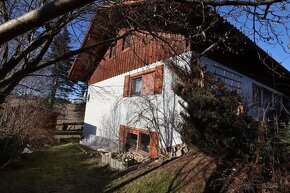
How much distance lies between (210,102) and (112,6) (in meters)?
3.26

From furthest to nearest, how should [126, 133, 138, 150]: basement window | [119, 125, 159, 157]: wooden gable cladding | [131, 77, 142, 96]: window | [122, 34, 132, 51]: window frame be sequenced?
[131, 77, 142, 96]: window → [126, 133, 138, 150]: basement window → [119, 125, 159, 157]: wooden gable cladding → [122, 34, 132, 51]: window frame

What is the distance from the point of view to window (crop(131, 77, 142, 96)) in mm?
11109

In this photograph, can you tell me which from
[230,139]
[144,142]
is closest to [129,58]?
[144,142]

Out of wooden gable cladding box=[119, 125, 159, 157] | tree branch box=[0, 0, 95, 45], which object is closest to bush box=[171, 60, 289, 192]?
wooden gable cladding box=[119, 125, 159, 157]

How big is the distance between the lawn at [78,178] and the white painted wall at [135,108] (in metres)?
1.98

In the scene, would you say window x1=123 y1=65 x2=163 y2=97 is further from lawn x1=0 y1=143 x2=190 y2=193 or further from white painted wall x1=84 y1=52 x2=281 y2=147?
lawn x1=0 y1=143 x2=190 y2=193

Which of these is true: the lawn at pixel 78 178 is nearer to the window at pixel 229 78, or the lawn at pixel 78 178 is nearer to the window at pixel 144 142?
the window at pixel 144 142

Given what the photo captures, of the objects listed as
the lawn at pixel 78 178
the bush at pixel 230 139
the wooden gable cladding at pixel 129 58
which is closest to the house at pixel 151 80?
the wooden gable cladding at pixel 129 58

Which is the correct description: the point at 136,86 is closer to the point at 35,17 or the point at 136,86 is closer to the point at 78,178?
the point at 78,178

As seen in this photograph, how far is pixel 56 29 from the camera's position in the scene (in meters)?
4.51

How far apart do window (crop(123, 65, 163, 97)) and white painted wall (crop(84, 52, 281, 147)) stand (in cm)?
21

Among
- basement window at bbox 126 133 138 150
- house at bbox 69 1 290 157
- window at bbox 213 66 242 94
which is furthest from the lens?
Answer: basement window at bbox 126 133 138 150

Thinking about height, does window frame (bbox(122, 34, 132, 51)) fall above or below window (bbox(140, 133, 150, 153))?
above

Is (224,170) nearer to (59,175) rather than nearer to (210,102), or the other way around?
(210,102)
